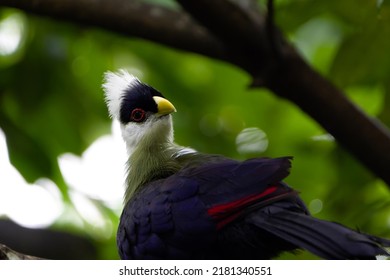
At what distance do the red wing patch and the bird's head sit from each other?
75 centimetres

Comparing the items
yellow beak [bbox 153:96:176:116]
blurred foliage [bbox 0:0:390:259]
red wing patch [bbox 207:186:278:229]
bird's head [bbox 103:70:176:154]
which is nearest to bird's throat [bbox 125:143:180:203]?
bird's head [bbox 103:70:176:154]

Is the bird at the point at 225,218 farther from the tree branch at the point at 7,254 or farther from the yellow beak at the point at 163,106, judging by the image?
the tree branch at the point at 7,254

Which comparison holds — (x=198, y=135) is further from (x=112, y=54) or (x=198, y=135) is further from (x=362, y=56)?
(x=362, y=56)

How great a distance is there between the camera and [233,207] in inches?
135

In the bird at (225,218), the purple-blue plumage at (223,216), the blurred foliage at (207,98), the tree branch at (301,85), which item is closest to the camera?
the bird at (225,218)

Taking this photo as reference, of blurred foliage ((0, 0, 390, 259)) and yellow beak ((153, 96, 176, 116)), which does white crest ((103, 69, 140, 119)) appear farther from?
blurred foliage ((0, 0, 390, 259))

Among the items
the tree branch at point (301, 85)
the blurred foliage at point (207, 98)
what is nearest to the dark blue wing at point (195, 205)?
the tree branch at point (301, 85)

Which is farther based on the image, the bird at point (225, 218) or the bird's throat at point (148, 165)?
the bird's throat at point (148, 165)

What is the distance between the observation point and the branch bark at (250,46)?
4.49 m

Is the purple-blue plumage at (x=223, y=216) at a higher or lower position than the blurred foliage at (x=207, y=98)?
lower

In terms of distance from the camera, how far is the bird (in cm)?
323

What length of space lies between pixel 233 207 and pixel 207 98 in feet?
8.82
